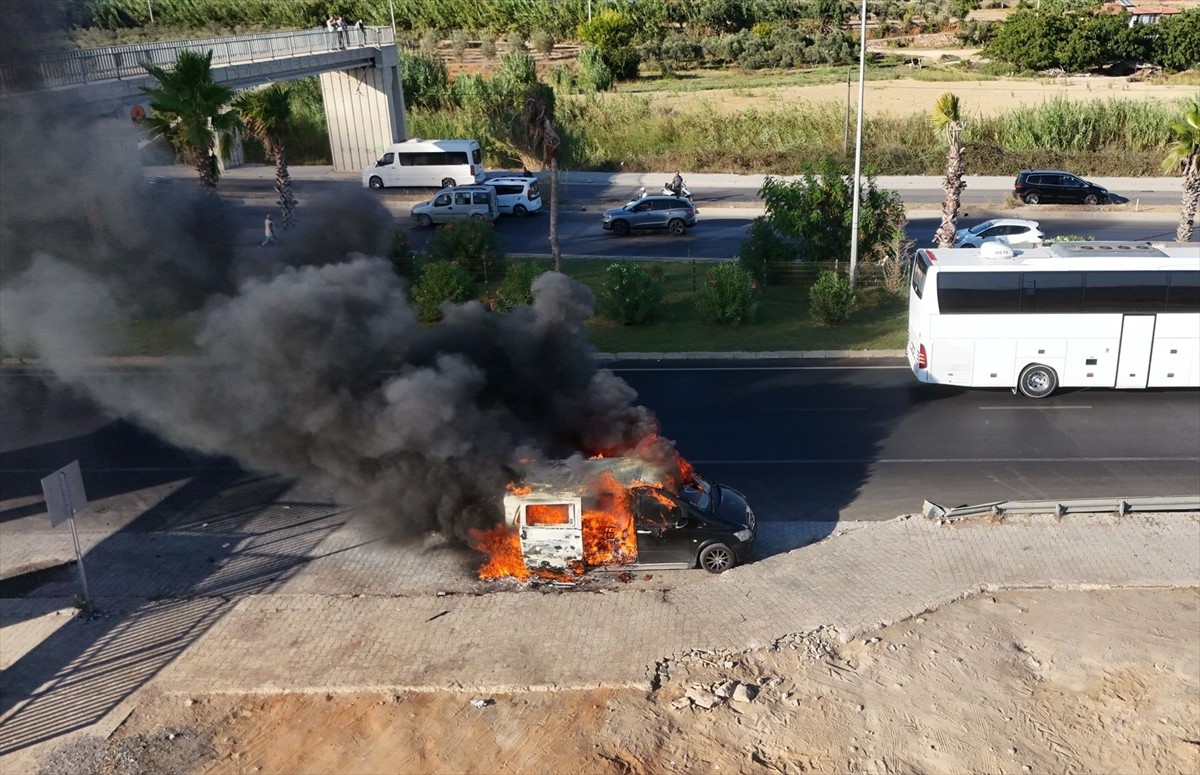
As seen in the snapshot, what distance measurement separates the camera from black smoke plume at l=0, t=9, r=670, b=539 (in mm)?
12836

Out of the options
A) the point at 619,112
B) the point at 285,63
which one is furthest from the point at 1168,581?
the point at 619,112

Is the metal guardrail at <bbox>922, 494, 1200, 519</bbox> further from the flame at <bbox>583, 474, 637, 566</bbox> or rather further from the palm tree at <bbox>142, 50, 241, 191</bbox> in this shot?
the palm tree at <bbox>142, 50, 241, 191</bbox>

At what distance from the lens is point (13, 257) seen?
16875 millimetres

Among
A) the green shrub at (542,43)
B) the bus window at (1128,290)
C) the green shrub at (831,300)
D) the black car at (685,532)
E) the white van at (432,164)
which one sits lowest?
the black car at (685,532)

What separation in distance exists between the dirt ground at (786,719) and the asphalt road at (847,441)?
12.2 ft

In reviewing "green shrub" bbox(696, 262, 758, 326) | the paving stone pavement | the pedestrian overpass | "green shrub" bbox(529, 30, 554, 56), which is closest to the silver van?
the pedestrian overpass

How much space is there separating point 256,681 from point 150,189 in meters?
12.0

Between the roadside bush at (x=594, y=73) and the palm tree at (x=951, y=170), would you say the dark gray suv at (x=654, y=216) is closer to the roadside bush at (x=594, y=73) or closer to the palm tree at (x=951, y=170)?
the palm tree at (x=951, y=170)

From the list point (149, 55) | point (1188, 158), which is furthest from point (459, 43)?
point (1188, 158)

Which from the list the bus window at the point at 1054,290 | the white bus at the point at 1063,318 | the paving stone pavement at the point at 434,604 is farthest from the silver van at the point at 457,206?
the paving stone pavement at the point at 434,604

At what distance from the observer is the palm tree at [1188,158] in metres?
23.6

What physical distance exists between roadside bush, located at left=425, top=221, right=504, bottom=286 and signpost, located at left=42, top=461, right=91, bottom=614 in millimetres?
13826

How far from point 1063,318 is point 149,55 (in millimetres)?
22730

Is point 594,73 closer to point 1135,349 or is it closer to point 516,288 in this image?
point 516,288
